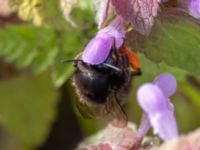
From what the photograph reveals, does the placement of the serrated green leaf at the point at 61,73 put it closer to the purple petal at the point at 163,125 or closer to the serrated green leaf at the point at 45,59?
the serrated green leaf at the point at 45,59

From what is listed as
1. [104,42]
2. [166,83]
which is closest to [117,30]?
[104,42]

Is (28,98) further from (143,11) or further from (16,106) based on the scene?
(143,11)

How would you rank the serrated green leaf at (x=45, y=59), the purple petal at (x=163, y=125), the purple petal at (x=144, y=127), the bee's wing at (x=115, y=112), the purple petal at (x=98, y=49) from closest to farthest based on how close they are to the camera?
1. the purple petal at (x=163, y=125)
2. the purple petal at (x=98, y=49)
3. the purple petal at (x=144, y=127)
4. the bee's wing at (x=115, y=112)
5. the serrated green leaf at (x=45, y=59)

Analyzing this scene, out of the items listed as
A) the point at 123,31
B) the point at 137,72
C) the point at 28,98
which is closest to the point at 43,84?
the point at 28,98

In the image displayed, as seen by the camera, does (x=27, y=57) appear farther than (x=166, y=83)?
Yes

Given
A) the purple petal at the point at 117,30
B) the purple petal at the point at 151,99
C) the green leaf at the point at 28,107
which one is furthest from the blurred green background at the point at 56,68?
the purple petal at the point at 151,99

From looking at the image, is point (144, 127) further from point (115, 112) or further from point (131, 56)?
point (131, 56)

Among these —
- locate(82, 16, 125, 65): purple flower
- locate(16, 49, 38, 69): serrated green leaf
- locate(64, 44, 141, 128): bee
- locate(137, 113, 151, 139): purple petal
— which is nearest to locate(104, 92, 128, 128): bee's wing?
locate(64, 44, 141, 128): bee

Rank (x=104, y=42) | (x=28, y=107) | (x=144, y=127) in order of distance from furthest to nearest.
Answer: (x=28, y=107), (x=144, y=127), (x=104, y=42)
